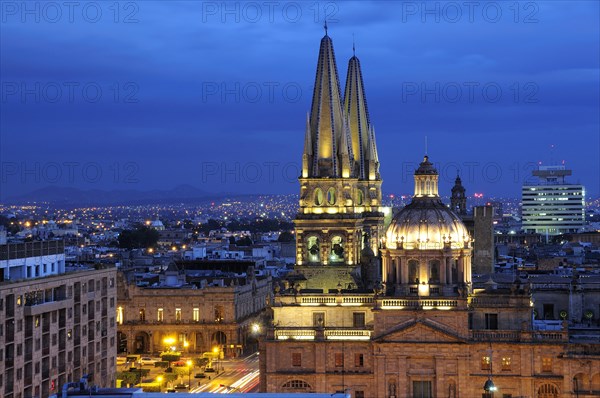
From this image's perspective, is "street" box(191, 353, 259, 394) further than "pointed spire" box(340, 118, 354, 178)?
No

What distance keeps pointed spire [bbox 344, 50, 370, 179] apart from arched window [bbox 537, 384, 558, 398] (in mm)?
36780

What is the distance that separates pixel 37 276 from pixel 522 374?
4299 centimetres

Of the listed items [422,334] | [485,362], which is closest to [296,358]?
[422,334]

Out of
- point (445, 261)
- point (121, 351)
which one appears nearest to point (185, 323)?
point (121, 351)

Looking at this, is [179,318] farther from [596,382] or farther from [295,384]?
[596,382]

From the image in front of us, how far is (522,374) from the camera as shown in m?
105

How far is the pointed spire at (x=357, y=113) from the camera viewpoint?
135250 mm

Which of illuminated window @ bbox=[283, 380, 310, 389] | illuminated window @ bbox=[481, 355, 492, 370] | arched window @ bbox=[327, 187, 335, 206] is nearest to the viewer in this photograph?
illuminated window @ bbox=[481, 355, 492, 370]

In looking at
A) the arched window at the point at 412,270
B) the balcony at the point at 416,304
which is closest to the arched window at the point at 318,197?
the arched window at the point at 412,270

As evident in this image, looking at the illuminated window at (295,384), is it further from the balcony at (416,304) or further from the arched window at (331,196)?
the arched window at (331,196)

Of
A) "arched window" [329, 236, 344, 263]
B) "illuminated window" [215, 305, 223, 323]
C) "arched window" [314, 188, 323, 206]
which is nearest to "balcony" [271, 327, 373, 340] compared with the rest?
"arched window" [329, 236, 344, 263]

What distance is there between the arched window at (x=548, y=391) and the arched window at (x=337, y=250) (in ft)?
83.8

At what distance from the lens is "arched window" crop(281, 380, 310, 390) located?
10819 centimetres

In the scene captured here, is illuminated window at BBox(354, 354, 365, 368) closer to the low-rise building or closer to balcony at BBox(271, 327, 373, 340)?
balcony at BBox(271, 327, 373, 340)
